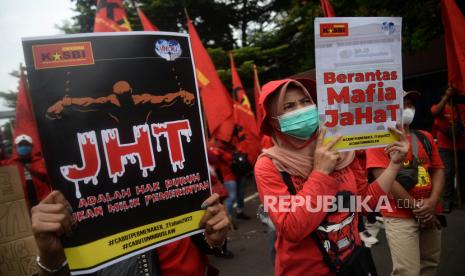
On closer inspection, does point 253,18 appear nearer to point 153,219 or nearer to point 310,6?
point 310,6

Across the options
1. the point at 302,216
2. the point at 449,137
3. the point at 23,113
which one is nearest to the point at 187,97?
the point at 302,216

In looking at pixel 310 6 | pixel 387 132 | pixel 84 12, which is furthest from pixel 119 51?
pixel 84 12

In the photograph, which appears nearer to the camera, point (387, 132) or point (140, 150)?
point (140, 150)

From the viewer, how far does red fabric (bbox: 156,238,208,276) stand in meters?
1.40

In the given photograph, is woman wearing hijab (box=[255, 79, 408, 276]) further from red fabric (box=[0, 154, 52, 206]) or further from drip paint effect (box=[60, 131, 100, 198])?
red fabric (box=[0, 154, 52, 206])

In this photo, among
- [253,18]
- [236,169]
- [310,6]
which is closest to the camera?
[236,169]

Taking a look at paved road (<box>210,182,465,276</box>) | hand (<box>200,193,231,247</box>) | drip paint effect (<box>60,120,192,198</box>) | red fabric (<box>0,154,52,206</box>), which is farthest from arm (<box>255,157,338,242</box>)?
red fabric (<box>0,154,52,206</box>)

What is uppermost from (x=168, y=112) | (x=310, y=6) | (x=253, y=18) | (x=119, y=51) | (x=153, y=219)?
(x=253, y=18)

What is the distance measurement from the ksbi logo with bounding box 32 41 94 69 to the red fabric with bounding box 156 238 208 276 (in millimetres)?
806

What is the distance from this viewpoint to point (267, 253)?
4645 mm

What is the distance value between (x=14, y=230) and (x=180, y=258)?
170cm

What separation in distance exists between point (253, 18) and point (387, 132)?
14294 millimetres

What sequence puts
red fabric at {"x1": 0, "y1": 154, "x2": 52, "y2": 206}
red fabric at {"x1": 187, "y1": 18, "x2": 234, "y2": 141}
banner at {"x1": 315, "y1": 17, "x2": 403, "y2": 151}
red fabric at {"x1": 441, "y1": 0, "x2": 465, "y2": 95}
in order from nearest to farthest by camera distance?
banner at {"x1": 315, "y1": 17, "x2": 403, "y2": 151} < red fabric at {"x1": 441, "y1": 0, "x2": 465, "y2": 95} < red fabric at {"x1": 0, "y1": 154, "x2": 52, "y2": 206} < red fabric at {"x1": 187, "y1": 18, "x2": 234, "y2": 141}

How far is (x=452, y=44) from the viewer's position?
10.5ft
